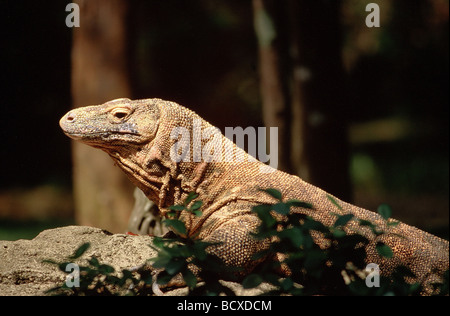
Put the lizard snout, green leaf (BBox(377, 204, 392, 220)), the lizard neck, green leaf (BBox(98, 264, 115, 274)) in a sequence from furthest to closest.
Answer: the lizard snout < the lizard neck < green leaf (BBox(377, 204, 392, 220)) < green leaf (BBox(98, 264, 115, 274))

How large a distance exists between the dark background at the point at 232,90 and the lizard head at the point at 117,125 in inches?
104

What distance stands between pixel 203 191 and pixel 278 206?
1290 mm

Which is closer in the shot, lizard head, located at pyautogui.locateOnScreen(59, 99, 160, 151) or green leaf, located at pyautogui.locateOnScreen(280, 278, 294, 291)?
green leaf, located at pyautogui.locateOnScreen(280, 278, 294, 291)

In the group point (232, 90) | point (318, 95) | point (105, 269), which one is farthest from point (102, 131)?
point (232, 90)

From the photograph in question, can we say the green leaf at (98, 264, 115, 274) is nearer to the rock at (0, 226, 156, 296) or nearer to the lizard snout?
the rock at (0, 226, 156, 296)

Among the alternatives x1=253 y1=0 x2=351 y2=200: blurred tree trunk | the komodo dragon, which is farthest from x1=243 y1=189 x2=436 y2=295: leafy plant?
x1=253 y1=0 x2=351 y2=200: blurred tree trunk

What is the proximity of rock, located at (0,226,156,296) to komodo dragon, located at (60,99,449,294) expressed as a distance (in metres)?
0.44

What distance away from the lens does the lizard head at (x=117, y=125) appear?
407 centimetres

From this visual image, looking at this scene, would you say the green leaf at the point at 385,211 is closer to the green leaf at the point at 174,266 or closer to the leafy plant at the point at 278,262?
the leafy plant at the point at 278,262

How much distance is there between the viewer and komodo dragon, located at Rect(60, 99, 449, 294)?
12.9ft

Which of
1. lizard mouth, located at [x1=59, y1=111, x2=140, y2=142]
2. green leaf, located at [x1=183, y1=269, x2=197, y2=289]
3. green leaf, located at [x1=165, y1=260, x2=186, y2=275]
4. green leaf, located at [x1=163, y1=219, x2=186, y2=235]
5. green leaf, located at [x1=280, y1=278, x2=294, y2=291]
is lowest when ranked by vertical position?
green leaf, located at [x1=280, y1=278, x2=294, y2=291]

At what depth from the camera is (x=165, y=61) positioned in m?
10.8

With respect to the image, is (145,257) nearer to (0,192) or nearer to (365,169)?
(0,192)

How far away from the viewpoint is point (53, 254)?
3727 mm
